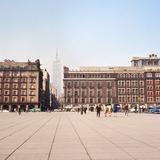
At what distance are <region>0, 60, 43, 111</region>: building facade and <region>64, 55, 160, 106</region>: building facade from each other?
26.3 m

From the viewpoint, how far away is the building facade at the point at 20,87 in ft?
465

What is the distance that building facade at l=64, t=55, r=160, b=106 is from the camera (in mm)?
166000

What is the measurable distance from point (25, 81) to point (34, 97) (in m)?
7.44

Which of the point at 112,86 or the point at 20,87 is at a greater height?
the point at 112,86

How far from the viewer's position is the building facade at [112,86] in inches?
6535

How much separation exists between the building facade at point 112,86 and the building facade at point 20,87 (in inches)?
1034

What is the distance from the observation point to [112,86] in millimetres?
168875

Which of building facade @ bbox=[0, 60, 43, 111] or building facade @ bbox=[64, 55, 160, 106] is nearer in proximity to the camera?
building facade @ bbox=[0, 60, 43, 111]

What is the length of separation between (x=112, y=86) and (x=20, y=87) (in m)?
46.7

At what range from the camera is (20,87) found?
143 m

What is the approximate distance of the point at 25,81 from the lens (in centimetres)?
14325

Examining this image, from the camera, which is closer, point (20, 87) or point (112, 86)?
point (20, 87)

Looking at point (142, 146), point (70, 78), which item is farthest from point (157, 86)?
point (142, 146)

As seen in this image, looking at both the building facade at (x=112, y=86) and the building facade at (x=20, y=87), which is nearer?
the building facade at (x=20, y=87)
